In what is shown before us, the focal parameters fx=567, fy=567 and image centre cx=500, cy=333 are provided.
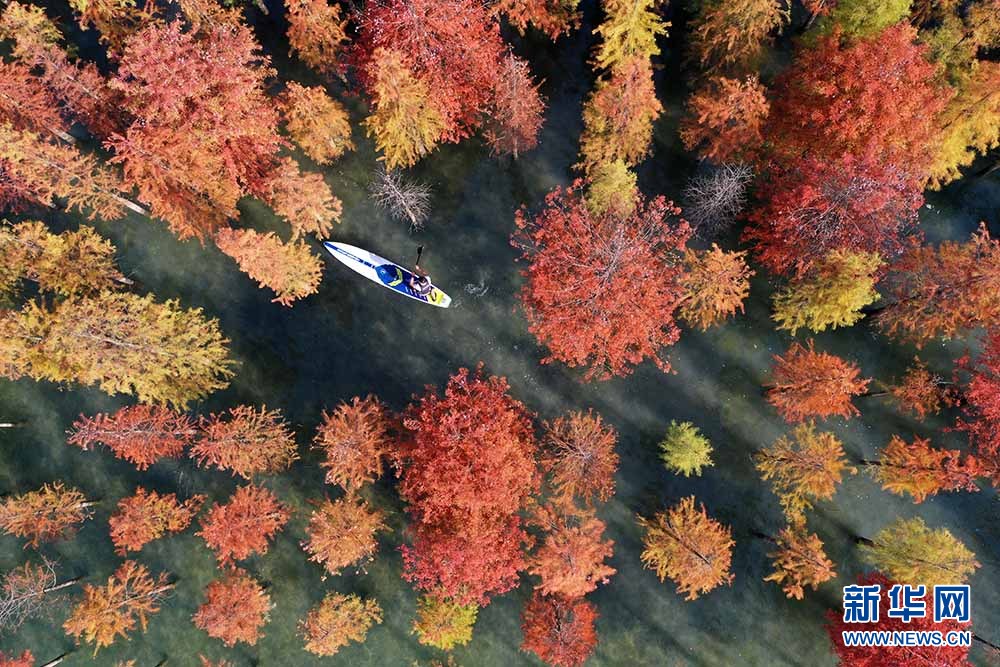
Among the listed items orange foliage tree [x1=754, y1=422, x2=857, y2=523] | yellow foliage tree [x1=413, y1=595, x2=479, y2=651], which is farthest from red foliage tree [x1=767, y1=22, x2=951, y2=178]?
yellow foliage tree [x1=413, y1=595, x2=479, y2=651]

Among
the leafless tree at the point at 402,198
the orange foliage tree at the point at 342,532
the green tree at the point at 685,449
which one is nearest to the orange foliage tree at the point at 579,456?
the green tree at the point at 685,449

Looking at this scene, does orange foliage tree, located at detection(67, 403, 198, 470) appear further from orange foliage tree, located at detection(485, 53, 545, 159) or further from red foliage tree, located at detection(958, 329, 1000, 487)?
red foliage tree, located at detection(958, 329, 1000, 487)

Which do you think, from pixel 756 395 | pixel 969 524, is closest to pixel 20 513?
pixel 756 395

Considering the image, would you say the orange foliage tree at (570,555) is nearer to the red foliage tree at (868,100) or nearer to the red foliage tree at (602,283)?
the red foliage tree at (602,283)

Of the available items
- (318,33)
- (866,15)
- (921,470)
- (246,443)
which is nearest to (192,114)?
(318,33)

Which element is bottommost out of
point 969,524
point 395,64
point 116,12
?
point 969,524

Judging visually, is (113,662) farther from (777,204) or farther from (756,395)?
(777,204)
